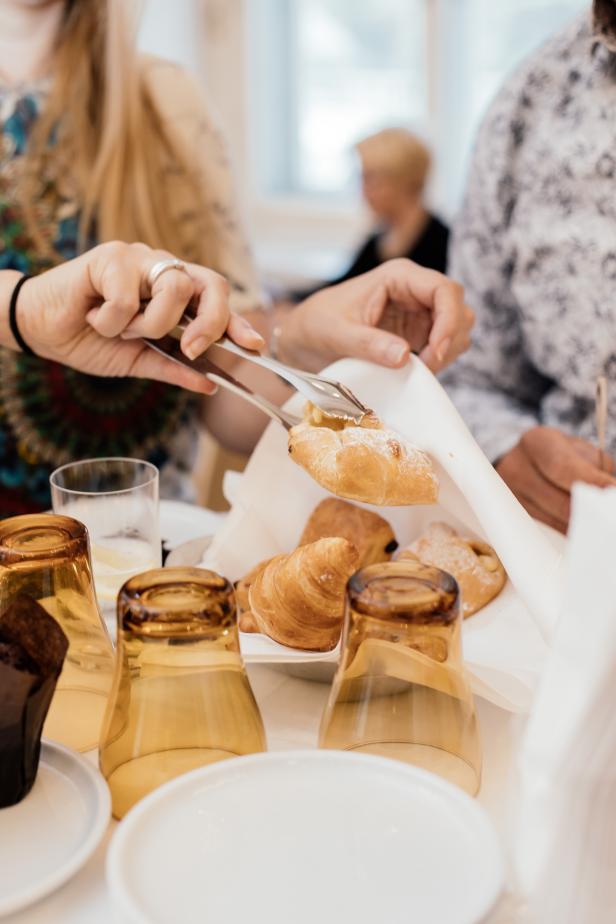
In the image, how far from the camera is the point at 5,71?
1337mm

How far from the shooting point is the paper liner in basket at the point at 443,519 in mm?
640

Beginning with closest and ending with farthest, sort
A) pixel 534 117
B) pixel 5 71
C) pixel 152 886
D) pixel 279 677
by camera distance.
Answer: pixel 152 886
pixel 279 677
pixel 534 117
pixel 5 71

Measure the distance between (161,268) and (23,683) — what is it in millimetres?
432

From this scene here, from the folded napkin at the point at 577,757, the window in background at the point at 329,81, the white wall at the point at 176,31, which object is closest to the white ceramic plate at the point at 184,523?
the folded napkin at the point at 577,757

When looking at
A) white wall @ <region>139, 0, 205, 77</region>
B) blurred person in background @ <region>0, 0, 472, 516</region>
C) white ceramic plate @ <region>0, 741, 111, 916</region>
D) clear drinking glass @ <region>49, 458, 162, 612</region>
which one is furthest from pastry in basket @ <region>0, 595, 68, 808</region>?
white wall @ <region>139, 0, 205, 77</region>

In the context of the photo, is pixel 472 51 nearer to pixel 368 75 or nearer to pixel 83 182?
pixel 368 75

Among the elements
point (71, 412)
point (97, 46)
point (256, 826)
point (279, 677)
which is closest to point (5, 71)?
point (97, 46)

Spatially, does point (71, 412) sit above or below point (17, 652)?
below

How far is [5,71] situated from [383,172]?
235cm

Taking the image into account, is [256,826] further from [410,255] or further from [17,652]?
[410,255]

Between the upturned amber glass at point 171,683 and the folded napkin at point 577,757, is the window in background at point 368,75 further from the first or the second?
the folded napkin at point 577,757

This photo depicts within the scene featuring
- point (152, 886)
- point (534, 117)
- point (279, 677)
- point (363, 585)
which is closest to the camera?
point (152, 886)

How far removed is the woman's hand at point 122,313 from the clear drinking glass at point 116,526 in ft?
0.41

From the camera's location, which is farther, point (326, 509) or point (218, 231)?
point (218, 231)
